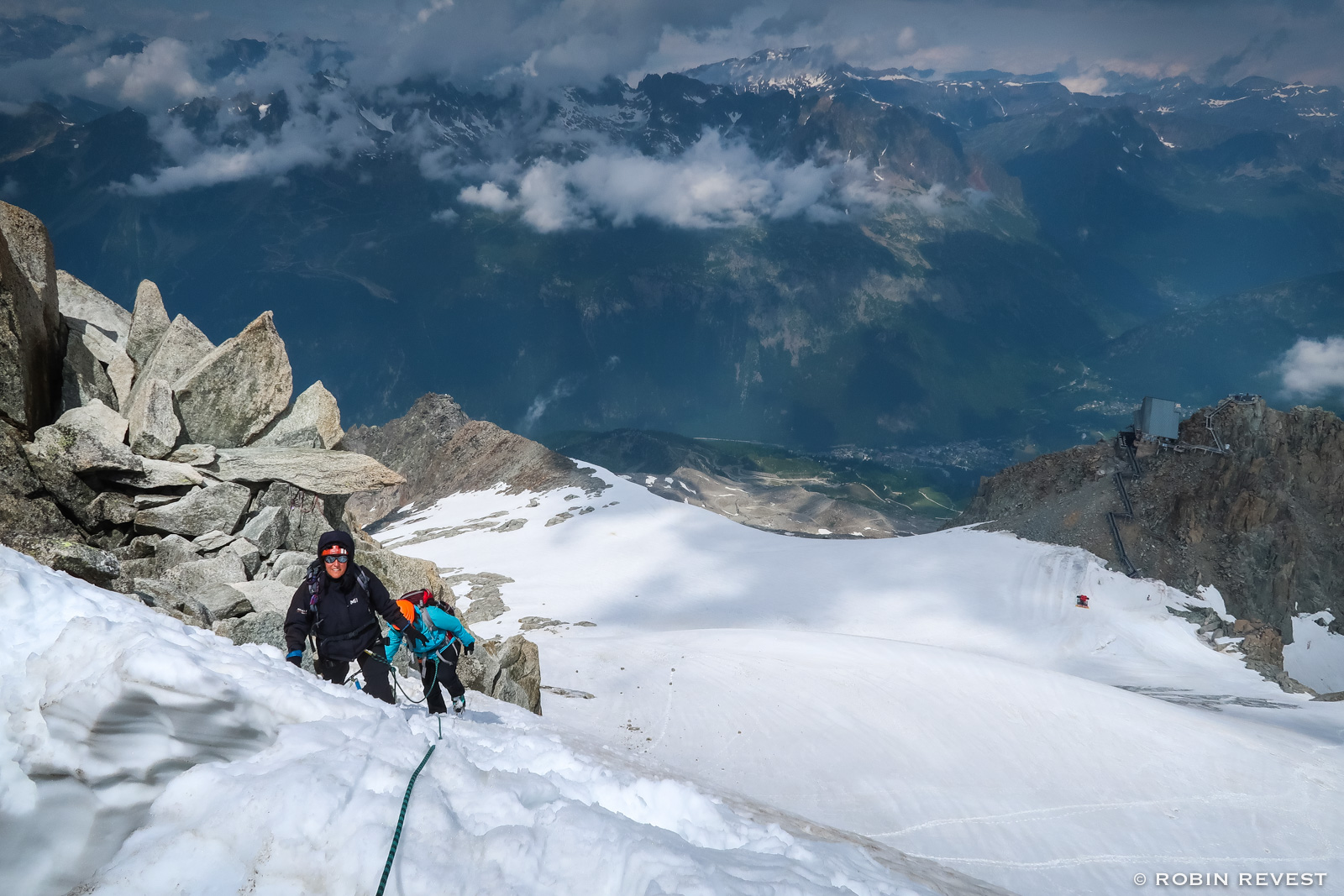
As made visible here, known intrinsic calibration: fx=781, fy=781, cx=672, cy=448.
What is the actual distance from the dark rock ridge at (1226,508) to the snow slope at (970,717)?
29.1ft

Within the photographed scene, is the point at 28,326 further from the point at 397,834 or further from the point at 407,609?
the point at 397,834

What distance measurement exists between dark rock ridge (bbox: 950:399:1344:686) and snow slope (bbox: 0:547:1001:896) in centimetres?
4627

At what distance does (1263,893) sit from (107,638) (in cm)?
1931

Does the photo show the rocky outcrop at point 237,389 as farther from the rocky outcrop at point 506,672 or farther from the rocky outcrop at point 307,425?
the rocky outcrop at point 506,672

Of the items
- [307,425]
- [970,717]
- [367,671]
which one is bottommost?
[970,717]

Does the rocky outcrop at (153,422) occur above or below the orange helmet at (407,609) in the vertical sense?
above

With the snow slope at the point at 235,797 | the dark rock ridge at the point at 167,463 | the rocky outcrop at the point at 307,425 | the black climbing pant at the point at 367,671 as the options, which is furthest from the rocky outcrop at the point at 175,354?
the snow slope at the point at 235,797

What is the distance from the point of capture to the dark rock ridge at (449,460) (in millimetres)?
61938

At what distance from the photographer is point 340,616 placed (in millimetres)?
10062

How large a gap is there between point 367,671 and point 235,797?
463 centimetres

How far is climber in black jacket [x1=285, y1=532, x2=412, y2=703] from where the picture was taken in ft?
32.2

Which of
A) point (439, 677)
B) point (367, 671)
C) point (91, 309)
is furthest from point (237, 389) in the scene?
point (367, 671)

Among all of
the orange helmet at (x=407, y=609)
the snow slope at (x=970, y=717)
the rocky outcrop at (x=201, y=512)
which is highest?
the rocky outcrop at (x=201, y=512)

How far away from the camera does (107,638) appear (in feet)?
20.4
